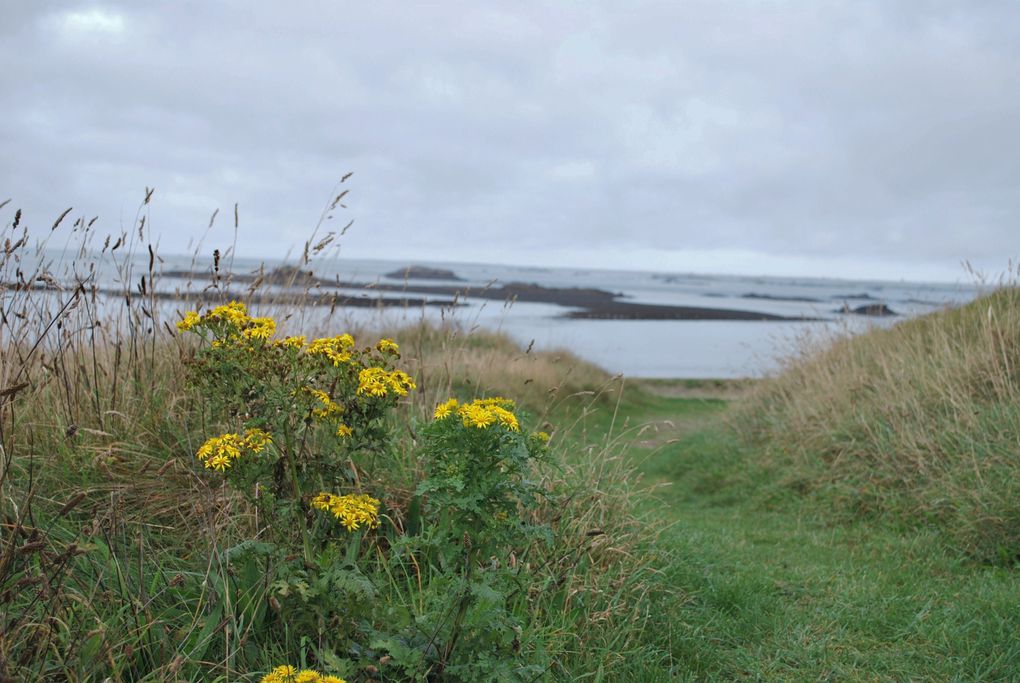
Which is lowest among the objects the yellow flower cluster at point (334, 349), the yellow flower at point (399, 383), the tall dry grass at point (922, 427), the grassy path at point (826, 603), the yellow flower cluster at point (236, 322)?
the grassy path at point (826, 603)

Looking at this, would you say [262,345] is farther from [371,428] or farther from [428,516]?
[428,516]

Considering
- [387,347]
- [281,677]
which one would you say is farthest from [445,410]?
[281,677]

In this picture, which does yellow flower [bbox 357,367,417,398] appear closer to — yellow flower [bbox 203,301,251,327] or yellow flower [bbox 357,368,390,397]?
yellow flower [bbox 357,368,390,397]

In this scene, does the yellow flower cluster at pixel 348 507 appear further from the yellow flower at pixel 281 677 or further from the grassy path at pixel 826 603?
the grassy path at pixel 826 603

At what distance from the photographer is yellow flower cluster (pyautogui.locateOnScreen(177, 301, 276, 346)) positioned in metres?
2.79

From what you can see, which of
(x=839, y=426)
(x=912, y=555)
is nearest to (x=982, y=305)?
(x=839, y=426)

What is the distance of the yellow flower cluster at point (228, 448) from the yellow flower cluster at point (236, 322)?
411mm

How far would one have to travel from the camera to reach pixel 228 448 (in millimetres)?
2516

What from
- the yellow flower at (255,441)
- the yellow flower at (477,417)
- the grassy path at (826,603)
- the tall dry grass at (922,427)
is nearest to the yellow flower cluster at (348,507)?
the yellow flower at (255,441)

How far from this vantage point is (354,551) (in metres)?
2.97

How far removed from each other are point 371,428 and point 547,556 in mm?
1391

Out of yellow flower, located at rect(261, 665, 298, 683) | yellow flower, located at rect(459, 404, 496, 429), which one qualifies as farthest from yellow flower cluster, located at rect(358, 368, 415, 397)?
yellow flower, located at rect(261, 665, 298, 683)

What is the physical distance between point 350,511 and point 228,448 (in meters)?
0.45

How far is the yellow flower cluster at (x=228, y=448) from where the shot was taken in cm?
250
